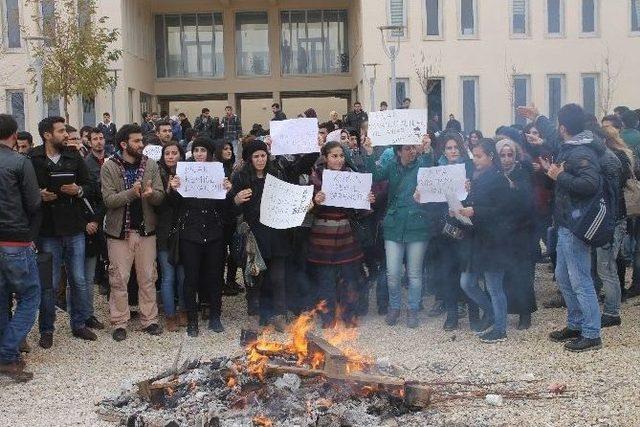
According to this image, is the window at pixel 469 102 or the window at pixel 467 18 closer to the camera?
the window at pixel 467 18

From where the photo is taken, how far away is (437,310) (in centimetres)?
999

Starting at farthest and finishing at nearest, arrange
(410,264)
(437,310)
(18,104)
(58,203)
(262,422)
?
1. (18,104)
2. (437,310)
3. (410,264)
4. (58,203)
5. (262,422)

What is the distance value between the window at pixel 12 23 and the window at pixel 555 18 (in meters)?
20.6

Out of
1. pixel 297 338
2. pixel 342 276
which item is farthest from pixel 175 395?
pixel 342 276

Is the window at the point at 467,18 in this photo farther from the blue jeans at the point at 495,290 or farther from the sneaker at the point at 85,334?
the sneaker at the point at 85,334

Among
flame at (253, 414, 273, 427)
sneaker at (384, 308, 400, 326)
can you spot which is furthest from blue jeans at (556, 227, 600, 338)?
flame at (253, 414, 273, 427)

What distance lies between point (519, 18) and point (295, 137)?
2553 cm

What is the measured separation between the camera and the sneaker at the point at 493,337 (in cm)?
845

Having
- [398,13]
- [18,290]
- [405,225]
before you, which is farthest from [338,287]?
[398,13]

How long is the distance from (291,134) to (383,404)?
13.0 ft

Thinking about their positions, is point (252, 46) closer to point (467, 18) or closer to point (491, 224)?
point (467, 18)

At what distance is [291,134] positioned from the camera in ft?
30.6

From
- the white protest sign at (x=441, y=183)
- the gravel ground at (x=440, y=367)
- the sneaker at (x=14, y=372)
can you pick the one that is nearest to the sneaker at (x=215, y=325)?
the gravel ground at (x=440, y=367)

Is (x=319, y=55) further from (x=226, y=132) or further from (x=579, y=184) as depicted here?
(x=579, y=184)
